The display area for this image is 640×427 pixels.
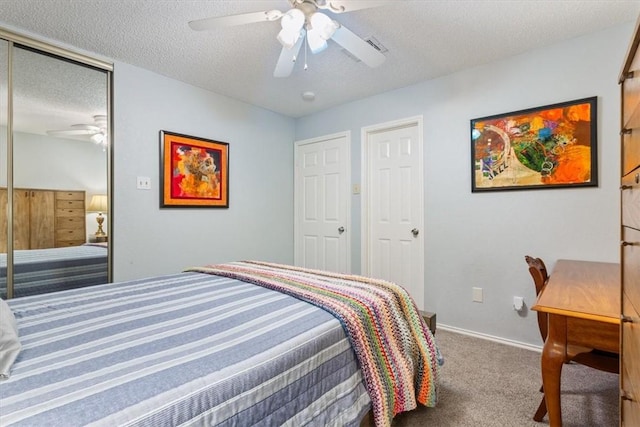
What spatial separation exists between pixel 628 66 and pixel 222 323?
5.00 ft

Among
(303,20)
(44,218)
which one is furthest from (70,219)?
(303,20)

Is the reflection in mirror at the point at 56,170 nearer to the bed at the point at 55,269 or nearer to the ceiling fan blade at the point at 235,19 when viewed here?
the bed at the point at 55,269

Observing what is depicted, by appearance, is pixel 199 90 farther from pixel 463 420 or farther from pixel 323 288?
pixel 463 420

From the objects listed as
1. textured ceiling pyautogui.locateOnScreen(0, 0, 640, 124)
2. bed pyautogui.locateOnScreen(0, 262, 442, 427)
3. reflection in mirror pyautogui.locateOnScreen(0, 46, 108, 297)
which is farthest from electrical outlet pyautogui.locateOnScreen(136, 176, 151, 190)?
bed pyautogui.locateOnScreen(0, 262, 442, 427)

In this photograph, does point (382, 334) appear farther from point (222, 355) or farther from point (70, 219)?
point (70, 219)

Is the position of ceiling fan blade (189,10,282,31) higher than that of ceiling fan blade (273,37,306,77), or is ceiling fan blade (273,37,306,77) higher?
ceiling fan blade (189,10,282,31)

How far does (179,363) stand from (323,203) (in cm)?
307

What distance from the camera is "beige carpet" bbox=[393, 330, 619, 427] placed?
1.61 meters

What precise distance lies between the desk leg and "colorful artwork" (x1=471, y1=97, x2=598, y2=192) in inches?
59.4

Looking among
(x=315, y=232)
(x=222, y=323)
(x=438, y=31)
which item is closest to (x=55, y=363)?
(x=222, y=323)

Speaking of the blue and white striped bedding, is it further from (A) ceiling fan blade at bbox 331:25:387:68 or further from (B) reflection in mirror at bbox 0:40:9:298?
(A) ceiling fan blade at bbox 331:25:387:68

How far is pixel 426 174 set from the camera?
3.03 meters

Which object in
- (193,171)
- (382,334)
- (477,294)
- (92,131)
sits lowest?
(477,294)

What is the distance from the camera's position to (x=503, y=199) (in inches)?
103
